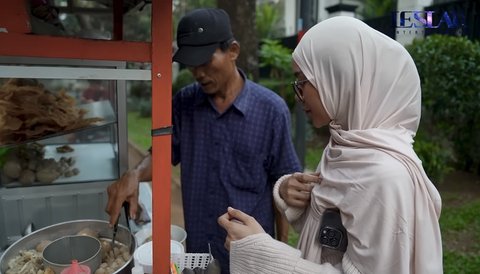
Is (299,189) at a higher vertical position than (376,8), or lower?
lower

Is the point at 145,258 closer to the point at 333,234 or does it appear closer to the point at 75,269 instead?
the point at 75,269

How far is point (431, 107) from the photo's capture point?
15.8ft

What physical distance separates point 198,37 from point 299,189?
95 centimetres

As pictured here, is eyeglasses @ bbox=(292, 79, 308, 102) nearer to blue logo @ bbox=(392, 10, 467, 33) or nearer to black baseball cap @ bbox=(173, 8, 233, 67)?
black baseball cap @ bbox=(173, 8, 233, 67)

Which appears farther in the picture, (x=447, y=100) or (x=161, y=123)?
(x=447, y=100)

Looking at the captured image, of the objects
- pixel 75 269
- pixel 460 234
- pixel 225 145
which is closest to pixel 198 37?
pixel 225 145

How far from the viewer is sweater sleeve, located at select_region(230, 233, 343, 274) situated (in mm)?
1020

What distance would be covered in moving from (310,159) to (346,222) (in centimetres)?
580

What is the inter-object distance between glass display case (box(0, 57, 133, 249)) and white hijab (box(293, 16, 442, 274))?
78 centimetres

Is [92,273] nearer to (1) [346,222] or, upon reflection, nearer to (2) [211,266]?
(2) [211,266]

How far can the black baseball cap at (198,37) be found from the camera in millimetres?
1805

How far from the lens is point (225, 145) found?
195cm

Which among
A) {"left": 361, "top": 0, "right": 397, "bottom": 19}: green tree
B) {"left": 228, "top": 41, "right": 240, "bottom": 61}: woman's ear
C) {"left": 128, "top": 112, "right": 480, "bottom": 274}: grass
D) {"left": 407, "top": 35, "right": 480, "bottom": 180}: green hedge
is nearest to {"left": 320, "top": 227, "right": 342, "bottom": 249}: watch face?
{"left": 228, "top": 41, "right": 240, "bottom": 61}: woman's ear

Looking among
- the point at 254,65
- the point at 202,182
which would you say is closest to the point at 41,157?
the point at 202,182
